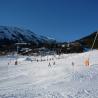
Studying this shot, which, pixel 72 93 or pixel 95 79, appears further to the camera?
pixel 95 79

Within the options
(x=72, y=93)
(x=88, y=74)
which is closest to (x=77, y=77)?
(x=88, y=74)

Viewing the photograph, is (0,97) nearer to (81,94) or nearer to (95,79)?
(81,94)

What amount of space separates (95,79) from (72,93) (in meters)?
6.18

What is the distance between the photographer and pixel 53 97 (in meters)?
16.2

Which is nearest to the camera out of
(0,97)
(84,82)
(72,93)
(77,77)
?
(0,97)

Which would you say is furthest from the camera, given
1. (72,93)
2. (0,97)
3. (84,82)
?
(84,82)

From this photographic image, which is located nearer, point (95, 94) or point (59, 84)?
point (95, 94)

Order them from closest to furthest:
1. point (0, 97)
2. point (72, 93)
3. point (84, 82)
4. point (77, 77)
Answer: point (0, 97)
point (72, 93)
point (84, 82)
point (77, 77)

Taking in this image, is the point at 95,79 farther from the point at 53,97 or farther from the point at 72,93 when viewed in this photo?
the point at 53,97

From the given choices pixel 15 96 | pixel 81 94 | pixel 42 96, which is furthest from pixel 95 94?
pixel 15 96

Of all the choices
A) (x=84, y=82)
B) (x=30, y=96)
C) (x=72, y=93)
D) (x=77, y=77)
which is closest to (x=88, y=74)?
(x=77, y=77)

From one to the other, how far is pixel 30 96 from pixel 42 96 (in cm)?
72

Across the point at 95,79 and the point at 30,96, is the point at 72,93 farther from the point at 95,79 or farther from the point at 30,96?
the point at 95,79

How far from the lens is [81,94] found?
17016 mm
